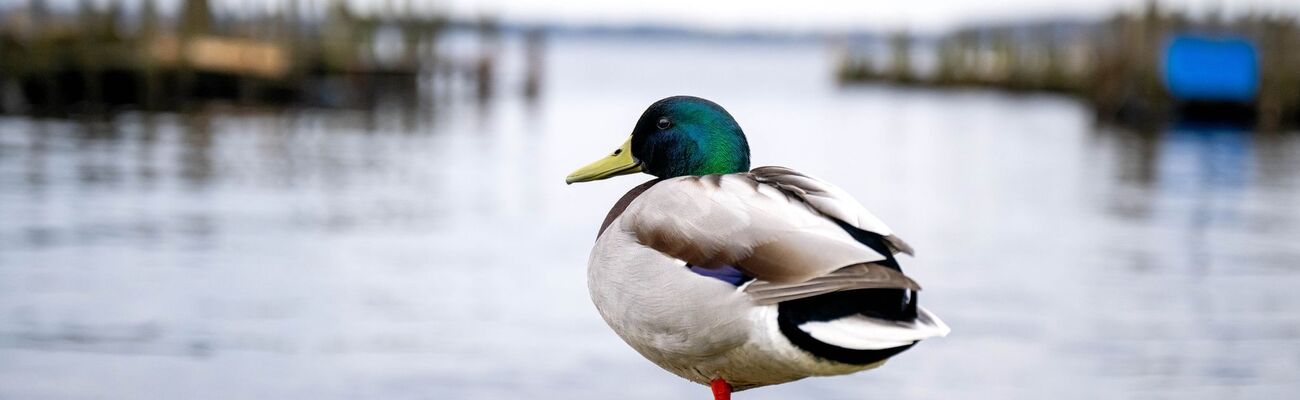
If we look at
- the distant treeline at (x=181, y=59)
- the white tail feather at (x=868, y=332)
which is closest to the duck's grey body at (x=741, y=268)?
the white tail feather at (x=868, y=332)

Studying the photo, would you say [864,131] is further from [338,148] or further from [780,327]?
[780,327]

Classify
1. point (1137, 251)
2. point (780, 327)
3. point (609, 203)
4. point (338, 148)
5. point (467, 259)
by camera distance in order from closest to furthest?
point (780, 327) → point (467, 259) → point (1137, 251) → point (609, 203) → point (338, 148)

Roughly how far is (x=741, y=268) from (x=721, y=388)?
439 millimetres

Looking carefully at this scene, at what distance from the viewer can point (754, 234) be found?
365cm

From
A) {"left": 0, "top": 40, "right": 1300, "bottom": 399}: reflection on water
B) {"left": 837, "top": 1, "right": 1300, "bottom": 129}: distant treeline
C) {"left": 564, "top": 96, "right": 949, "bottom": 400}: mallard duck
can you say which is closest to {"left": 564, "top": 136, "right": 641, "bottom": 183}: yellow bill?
{"left": 564, "top": 96, "right": 949, "bottom": 400}: mallard duck

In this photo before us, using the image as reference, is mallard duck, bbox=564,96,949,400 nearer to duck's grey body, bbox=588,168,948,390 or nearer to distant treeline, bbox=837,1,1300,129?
duck's grey body, bbox=588,168,948,390

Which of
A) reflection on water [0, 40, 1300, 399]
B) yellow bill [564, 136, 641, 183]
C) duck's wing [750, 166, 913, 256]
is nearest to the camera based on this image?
duck's wing [750, 166, 913, 256]

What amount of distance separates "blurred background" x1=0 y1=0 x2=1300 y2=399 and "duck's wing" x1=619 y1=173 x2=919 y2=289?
97.6 inches

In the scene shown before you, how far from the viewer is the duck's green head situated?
410cm

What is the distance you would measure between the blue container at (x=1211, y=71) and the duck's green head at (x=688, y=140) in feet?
99.1

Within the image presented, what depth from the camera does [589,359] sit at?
7.02m

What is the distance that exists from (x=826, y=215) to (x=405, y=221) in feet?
30.1

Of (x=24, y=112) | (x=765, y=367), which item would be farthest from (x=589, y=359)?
(x=24, y=112)

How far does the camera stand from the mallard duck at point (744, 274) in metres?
3.52
